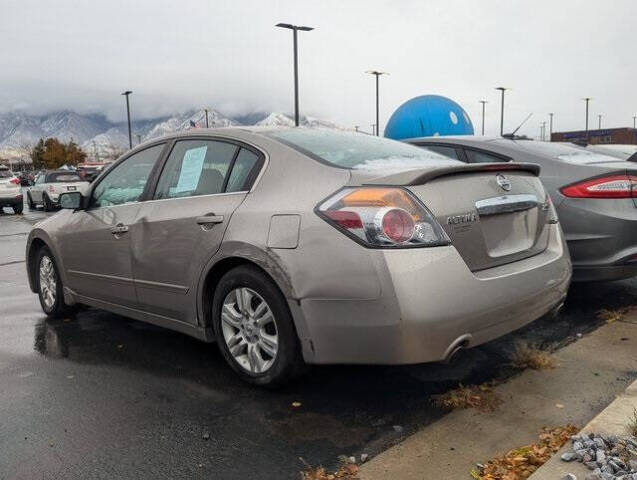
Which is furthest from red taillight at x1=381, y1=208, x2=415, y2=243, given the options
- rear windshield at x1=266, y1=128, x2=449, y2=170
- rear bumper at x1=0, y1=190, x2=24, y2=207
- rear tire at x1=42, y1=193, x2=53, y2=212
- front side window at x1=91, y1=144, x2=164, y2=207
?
rear tire at x1=42, y1=193, x2=53, y2=212

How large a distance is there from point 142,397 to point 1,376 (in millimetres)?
1091

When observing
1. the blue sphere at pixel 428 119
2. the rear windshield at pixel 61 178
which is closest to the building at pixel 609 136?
the blue sphere at pixel 428 119

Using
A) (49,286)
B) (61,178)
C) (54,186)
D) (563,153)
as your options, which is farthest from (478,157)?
(61,178)

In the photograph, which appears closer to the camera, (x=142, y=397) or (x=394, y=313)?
(x=394, y=313)

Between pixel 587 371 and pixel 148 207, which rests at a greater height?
pixel 148 207

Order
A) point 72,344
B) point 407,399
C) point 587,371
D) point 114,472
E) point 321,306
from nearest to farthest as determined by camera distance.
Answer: point 114,472 → point 321,306 → point 407,399 → point 587,371 → point 72,344

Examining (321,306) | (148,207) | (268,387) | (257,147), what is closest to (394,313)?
(321,306)

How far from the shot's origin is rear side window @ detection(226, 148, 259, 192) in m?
3.50

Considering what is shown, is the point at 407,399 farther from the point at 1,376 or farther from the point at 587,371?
the point at 1,376

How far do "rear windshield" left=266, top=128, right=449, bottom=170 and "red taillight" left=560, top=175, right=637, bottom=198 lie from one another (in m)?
1.46

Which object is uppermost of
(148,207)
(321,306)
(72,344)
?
(148,207)

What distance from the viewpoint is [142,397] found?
135 inches

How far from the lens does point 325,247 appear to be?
291 centimetres

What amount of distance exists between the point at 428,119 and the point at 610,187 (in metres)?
13.3
